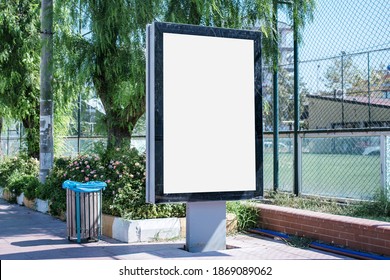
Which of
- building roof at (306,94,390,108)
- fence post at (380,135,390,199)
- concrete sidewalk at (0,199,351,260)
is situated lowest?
concrete sidewalk at (0,199,351,260)

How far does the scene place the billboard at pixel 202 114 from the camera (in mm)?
7316

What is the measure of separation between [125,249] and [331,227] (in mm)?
3100

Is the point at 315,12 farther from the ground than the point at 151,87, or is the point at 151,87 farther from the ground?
the point at 315,12

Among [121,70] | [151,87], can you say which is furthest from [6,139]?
[151,87]

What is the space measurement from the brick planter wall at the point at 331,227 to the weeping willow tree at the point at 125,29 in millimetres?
3389

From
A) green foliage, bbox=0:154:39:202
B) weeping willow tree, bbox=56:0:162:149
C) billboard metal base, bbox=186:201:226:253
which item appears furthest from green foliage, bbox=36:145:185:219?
green foliage, bbox=0:154:39:202

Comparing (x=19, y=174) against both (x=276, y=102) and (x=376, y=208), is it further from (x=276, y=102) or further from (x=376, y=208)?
(x=376, y=208)

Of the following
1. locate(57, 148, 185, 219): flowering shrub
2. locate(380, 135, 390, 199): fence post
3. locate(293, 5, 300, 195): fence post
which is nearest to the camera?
locate(380, 135, 390, 199): fence post

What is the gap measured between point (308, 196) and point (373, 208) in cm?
161

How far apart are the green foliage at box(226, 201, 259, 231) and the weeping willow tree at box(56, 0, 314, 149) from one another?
280cm

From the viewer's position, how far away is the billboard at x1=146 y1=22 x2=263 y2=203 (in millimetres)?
7316

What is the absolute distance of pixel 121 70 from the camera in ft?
34.8

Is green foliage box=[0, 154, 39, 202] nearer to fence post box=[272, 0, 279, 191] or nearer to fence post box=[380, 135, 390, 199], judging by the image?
fence post box=[272, 0, 279, 191]

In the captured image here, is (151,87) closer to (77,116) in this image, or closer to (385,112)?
(385,112)
